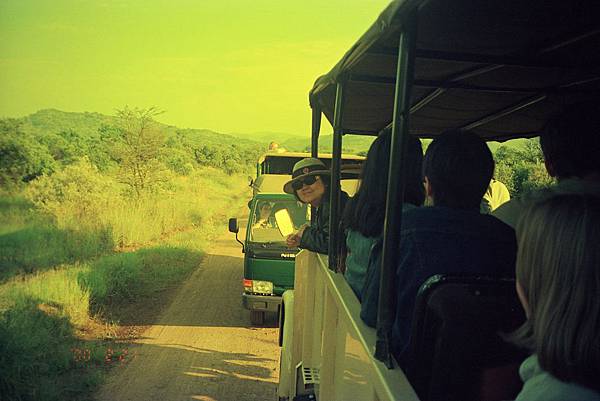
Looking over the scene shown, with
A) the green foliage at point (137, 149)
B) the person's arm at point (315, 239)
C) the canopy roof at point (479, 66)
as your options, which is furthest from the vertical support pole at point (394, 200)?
the green foliage at point (137, 149)

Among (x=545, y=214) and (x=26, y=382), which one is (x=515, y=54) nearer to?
(x=545, y=214)

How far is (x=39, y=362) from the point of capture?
6375mm

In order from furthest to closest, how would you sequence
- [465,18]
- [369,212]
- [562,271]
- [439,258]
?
[369,212], [465,18], [439,258], [562,271]

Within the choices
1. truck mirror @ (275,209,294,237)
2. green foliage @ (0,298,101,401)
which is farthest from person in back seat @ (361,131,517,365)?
green foliage @ (0,298,101,401)

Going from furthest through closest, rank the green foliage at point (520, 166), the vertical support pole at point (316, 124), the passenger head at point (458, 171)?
the green foliage at point (520, 166) → the vertical support pole at point (316, 124) → the passenger head at point (458, 171)

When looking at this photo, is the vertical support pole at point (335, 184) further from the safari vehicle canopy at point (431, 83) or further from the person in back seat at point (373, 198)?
the person in back seat at point (373, 198)

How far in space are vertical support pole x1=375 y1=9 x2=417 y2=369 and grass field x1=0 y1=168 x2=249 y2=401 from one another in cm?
475

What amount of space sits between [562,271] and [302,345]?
3.07m

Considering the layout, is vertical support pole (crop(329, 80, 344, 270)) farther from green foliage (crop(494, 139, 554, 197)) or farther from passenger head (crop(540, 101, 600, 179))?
green foliage (crop(494, 139, 554, 197))

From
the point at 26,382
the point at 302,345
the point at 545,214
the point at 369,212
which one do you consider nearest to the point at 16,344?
the point at 26,382

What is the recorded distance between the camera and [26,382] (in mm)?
5785

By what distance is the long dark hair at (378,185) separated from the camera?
100.0 inches

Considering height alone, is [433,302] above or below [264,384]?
above

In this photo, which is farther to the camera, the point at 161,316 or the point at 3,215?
the point at 3,215
